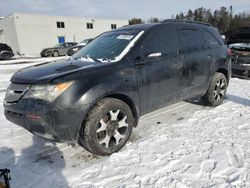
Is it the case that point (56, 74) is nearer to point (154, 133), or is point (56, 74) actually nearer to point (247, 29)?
point (154, 133)

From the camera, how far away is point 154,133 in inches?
177

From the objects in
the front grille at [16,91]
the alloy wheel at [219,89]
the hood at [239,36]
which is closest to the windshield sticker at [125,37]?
the front grille at [16,91]

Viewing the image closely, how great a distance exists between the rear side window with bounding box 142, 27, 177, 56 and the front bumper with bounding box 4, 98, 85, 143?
158cm

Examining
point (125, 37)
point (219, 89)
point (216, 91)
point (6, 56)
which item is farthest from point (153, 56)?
point (6, 56)

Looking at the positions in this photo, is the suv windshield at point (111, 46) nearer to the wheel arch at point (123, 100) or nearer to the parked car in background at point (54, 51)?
the wheel arch at point (123, 100)

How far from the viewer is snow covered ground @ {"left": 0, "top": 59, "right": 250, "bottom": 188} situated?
10.3ft

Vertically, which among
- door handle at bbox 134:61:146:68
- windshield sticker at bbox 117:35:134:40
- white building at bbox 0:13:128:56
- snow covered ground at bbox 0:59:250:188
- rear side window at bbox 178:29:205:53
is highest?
white building at bbox 0:13:128:56

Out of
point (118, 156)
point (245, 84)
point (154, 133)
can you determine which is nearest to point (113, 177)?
point (118, 156)

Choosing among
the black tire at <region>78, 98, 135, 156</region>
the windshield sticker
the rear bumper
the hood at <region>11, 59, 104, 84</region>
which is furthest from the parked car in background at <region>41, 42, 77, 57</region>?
the black tire at <region>78, 98, 135, 156</region>

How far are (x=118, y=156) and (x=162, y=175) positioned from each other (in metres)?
0.76

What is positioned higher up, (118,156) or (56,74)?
(56,74)

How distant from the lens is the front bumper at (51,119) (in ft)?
10.8

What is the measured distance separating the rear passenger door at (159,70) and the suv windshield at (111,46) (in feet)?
0.73

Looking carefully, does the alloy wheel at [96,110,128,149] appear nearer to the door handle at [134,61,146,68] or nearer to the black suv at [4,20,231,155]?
the black suv at [4,20,231,155]
